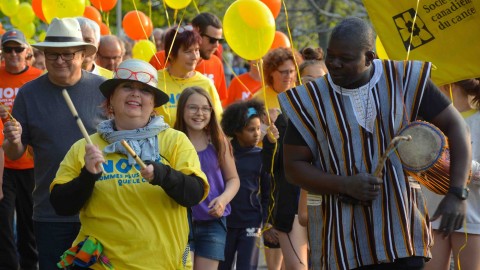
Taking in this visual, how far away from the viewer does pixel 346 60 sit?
477 centimetres

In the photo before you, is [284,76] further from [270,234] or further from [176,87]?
[270,234]

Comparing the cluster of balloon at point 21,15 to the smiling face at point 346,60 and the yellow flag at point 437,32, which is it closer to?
the yellow flag at point 437,32

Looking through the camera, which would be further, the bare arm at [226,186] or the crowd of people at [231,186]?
the bare arm at [226,186]

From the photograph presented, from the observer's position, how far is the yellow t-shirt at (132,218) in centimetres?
527

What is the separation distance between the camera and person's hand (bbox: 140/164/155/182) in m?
5.00

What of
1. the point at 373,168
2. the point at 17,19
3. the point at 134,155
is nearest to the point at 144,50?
the point at 17,19

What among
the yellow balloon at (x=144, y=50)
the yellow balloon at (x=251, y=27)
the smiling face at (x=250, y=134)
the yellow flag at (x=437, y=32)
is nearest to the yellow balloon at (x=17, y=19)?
the yellow balloon at (x=144, y=50)

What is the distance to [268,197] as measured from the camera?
8.32 metres

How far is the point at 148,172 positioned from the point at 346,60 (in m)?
1.11

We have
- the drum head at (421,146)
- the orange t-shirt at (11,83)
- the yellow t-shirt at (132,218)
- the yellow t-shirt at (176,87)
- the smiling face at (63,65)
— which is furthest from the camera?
the orange t-shirt at (11,83)

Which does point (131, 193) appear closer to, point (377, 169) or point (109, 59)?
point (377, 169)

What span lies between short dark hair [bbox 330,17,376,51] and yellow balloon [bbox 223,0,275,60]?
4133 mm

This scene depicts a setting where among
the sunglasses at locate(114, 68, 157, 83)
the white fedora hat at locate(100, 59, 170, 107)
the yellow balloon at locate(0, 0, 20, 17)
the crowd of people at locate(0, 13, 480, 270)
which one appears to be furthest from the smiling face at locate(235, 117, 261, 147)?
the yellow balloon at locate(0, 0, 20, 17)

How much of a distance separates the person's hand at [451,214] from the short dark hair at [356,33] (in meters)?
0.82
